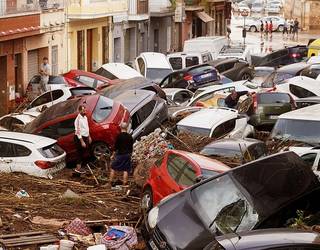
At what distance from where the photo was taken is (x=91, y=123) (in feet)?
62.9

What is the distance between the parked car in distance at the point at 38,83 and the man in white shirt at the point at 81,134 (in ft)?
30.4

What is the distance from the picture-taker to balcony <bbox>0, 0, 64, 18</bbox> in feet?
97.5

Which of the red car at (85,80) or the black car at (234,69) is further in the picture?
the black car at (234,69)

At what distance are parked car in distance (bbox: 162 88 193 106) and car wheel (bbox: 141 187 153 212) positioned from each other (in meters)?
14.1

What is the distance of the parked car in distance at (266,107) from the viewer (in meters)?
22.1

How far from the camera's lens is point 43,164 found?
1677 centimetres

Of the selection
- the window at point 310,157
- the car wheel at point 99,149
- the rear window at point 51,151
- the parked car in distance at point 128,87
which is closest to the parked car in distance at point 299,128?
the window at point 310,157

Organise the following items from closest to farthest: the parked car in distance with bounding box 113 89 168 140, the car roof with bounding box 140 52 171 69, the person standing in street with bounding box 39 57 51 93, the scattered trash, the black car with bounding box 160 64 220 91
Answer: the scattered trash → the parked car in distance with bounding box 113 89 168 140 → the person standing in street with bounding box 39 57 51 93 → the black car with bounding box 160 64 220 91 → the car roof with bounding box 140 52 171 69

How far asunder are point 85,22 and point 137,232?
2848cm

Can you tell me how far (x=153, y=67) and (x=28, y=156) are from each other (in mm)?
18706

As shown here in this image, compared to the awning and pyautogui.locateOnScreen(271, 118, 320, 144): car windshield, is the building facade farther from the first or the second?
the awning

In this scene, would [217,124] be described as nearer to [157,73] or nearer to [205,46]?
[157,73]

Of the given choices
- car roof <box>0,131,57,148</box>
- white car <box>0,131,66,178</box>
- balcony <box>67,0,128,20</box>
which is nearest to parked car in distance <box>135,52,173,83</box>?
balcony <box>67,0,128,20</box>

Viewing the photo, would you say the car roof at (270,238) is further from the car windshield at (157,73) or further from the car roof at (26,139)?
the car windshield at (157,73)
